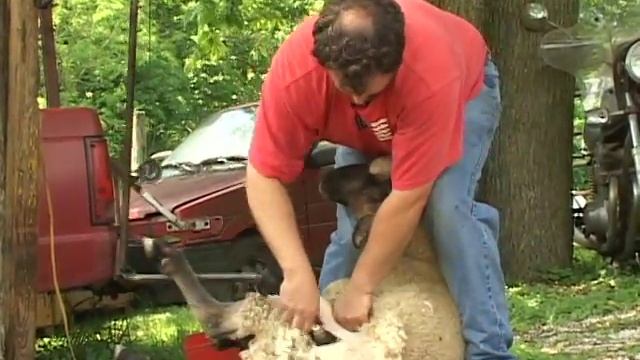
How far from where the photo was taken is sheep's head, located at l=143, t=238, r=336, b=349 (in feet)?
11.4

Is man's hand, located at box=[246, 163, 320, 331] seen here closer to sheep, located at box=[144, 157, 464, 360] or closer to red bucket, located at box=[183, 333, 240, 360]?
sheep, located at box=[144, 157, 464, 360]

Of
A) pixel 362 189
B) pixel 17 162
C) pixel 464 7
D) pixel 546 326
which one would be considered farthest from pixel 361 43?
pixel 464 7

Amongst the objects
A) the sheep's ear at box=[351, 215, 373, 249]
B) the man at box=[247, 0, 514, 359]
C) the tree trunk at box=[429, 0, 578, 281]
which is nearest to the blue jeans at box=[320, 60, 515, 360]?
the man at box=[247, 0, 514, 359]

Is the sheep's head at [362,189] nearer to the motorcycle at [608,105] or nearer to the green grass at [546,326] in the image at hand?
the green grass at [546,326]

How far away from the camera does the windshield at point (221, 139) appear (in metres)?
9.15

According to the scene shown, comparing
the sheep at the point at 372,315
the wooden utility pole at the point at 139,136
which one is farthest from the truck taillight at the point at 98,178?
the wooden utility pole at the point at 139,136

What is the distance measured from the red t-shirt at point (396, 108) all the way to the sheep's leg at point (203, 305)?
39cm

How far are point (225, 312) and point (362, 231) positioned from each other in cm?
48

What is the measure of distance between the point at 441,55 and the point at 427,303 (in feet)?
2.32

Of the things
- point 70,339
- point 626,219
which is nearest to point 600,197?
point 626,219

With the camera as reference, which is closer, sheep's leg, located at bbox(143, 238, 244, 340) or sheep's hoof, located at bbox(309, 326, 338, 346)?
sheep's hoof, located at bbox(309, 326, 338, 346)

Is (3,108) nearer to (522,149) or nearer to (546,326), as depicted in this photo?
(546,326)

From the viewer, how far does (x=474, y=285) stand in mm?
3609

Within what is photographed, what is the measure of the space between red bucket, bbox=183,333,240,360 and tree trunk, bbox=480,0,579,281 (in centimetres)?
538
